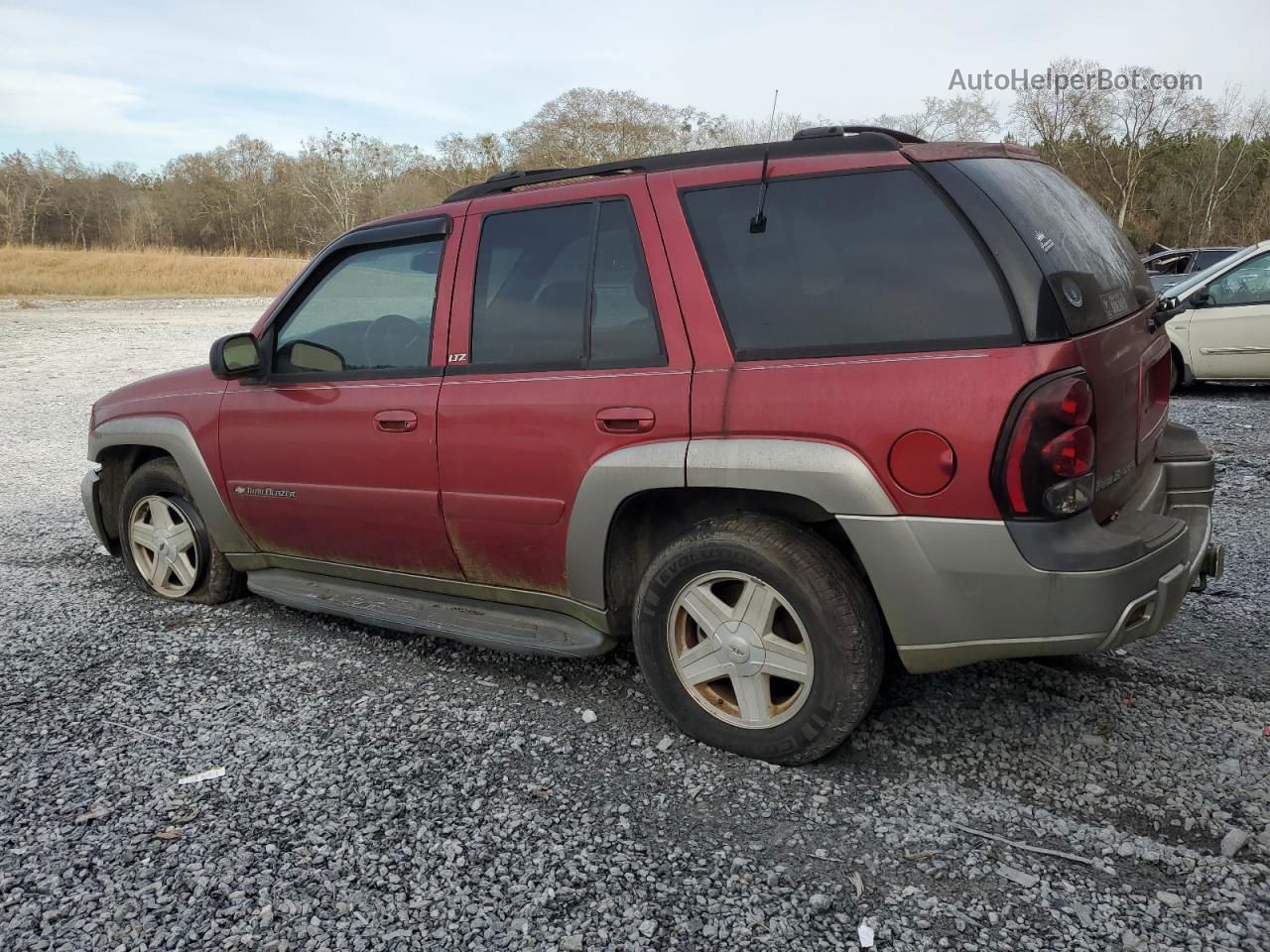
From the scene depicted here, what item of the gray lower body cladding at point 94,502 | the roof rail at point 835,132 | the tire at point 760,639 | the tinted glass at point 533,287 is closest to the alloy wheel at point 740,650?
the tire at point 760,639

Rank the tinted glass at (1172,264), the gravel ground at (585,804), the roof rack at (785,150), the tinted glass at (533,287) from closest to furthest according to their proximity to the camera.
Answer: the gravel ground at (585,804) → the roof rack at (785,150) → the tinted glass at (533,287) → the tinted glass at (1172,264)

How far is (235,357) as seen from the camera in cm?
394

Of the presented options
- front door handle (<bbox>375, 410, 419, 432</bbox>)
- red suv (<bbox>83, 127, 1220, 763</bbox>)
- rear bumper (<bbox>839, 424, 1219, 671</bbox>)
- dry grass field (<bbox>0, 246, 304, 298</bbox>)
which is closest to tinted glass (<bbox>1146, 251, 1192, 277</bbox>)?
red suv (<bbox>83, 127, 1220, 763</bbox>)

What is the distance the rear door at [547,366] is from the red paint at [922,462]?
0.69 m

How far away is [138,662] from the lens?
385cm

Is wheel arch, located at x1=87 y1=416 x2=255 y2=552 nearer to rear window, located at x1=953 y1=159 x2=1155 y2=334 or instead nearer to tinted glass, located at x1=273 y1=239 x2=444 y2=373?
tinted glass, located at x1=273 y1=239 x2=444 y2=373

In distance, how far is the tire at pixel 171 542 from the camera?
446cm

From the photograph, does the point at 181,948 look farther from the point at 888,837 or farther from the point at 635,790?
the point at 888,837

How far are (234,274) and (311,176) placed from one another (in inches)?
1928

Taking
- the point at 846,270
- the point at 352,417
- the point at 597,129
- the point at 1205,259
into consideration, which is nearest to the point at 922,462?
the point at 846,270

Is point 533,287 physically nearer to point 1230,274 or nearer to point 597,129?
point 1230,274

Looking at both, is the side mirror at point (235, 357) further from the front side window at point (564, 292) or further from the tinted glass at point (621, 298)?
the tinted glass at point (621, 298)

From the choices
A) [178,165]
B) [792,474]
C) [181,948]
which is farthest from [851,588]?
[178,165]

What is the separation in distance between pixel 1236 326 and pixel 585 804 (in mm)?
9397
